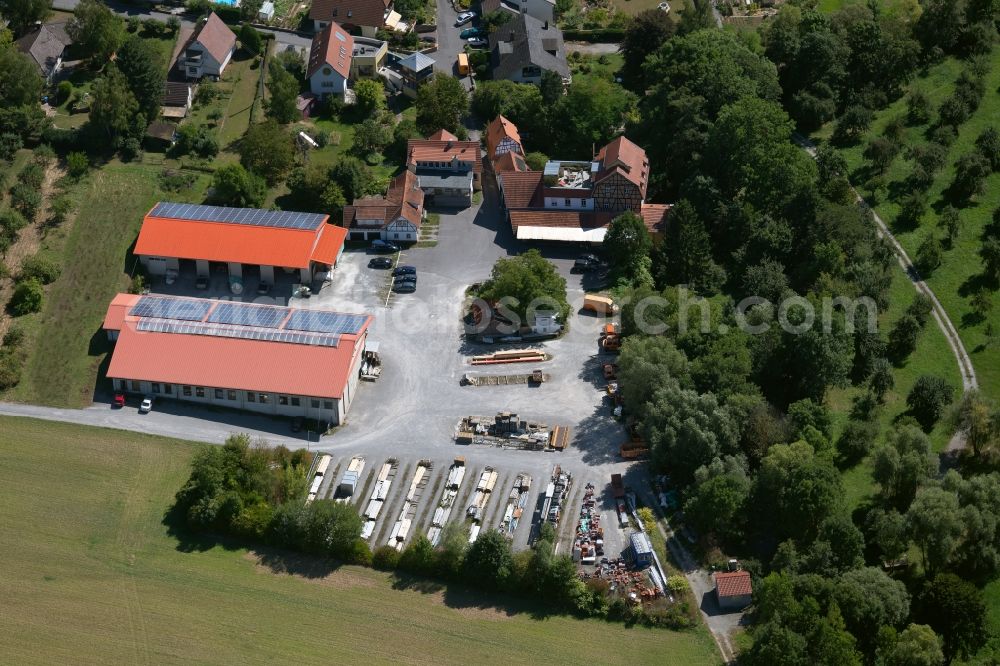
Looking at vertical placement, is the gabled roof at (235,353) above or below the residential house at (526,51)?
below

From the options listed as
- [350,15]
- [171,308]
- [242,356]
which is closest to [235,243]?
[171,308]

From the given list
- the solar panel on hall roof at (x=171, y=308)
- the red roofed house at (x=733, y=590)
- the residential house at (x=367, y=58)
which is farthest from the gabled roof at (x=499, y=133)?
the red roofed house at (x=733, y=590)

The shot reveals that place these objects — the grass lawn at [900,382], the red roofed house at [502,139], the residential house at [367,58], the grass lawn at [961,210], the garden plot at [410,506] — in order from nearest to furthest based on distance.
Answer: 1. the garden plot at [410,506]
2. the grass lawn at [900,382]
3. the grass lawn at [961,210]
4. the red roofed house at [502,139]
5. the residential house at [367,58]

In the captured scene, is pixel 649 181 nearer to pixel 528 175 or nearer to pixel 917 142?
pixel 528 175

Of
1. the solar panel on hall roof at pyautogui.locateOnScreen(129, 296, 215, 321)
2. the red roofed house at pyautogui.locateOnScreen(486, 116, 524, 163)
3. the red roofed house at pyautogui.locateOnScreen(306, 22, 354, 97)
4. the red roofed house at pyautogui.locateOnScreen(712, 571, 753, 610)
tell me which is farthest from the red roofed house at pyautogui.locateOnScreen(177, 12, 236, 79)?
the red roofed house at pyautogui.locateOnScreen(712, 571, 753, 610)

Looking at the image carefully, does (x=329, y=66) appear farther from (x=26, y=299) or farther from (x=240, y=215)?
(x=26, y=299)

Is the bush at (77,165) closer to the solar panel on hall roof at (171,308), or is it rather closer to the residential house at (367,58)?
the solar panel on hall roof at (171,308)

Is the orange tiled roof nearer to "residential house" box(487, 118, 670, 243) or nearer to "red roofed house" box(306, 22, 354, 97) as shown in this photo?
"residential house" box(487, 118, 670, 243)
